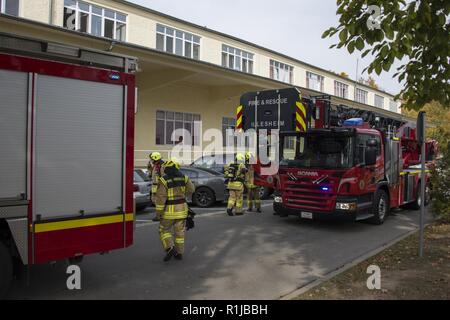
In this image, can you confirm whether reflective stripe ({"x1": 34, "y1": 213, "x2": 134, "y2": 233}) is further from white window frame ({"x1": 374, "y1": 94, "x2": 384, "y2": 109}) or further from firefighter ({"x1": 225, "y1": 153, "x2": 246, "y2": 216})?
white window frame ({"x1": 374, "y1": 94, "x2": 384, "y2": 109})

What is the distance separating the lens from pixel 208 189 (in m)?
13.6

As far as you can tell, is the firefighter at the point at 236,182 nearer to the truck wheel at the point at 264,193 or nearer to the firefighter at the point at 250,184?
the firefighter at the point at 250,184

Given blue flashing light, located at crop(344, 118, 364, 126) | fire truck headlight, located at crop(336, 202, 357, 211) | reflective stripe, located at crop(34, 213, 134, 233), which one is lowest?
fire truck headlight, located at crop(336, 202, 357, 211)

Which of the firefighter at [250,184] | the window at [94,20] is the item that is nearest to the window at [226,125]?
the window at [94,20]

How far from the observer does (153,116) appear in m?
22.9

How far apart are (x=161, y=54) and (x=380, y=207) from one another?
12.1 meters

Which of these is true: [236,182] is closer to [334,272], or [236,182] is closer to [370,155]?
[370,155]

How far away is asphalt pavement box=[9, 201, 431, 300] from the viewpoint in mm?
5551

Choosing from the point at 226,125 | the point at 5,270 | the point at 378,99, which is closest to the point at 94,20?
the point at 226,125

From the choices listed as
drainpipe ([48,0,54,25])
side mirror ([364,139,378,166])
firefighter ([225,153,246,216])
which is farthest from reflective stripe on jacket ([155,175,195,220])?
drainpipe ([48,0,54,25])

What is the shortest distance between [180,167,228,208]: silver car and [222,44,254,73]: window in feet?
52.5

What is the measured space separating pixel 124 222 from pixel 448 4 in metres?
4.61

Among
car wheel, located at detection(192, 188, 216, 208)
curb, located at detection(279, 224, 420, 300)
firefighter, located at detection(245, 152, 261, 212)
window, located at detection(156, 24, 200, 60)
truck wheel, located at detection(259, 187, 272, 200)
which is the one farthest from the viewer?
window, located at detection(156, 24, 200, 60)
